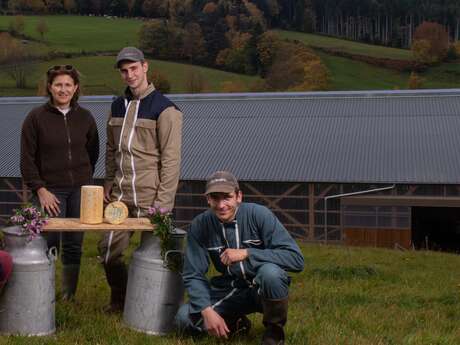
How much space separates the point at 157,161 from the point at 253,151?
23.8 metres

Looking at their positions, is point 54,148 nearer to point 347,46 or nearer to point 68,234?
point 68,234

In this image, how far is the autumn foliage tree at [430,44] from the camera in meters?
80.8

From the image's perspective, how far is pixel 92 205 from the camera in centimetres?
529

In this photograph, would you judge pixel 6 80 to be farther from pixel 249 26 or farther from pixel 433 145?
pixel 433 145

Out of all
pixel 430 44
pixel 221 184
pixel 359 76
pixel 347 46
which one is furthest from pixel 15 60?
pixel 221 184

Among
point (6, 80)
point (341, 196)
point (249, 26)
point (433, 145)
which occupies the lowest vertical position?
point (341, 196)

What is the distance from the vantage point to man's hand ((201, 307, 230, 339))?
15.9ft

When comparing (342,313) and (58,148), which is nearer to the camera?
(58,148)

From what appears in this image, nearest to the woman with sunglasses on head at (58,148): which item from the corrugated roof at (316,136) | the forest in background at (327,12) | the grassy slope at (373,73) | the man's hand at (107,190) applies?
the man's hand at (107,190)

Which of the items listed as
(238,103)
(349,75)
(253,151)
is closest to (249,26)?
(349,75)

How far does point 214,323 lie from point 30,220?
146 centimetres

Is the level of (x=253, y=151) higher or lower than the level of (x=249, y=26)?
lower

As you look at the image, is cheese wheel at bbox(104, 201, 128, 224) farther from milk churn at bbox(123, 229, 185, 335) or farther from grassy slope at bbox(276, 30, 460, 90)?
grassy slope at bbox(276, 30, 460, 90)

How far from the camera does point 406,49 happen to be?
279 ft
